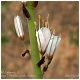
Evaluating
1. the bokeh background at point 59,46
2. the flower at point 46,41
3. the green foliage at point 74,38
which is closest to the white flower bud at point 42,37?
the flower at point 46,41

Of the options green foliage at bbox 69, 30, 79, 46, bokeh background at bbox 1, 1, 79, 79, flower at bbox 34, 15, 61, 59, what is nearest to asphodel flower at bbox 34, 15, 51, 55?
flower at bbox 34, 15, 61, 59

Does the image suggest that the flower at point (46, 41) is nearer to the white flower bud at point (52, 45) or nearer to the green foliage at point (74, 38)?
the white flower bud at point (52, 45)

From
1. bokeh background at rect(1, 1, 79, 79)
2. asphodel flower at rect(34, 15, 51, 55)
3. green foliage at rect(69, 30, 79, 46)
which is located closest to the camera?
asphodel flower at rect(34, 15, 51, 55)

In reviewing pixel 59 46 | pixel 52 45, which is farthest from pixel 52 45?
pixel 59 46

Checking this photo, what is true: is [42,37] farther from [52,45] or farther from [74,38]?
[74,38]

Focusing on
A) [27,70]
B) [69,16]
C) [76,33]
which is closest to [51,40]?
[27,70]

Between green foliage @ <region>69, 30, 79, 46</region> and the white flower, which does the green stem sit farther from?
green foliage @ <region>69, 30, 79, 46</region>

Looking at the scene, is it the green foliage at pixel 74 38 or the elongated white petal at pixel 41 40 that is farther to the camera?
the green foliage at pixel 74 38

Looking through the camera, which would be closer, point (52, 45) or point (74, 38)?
point (52, 45)
